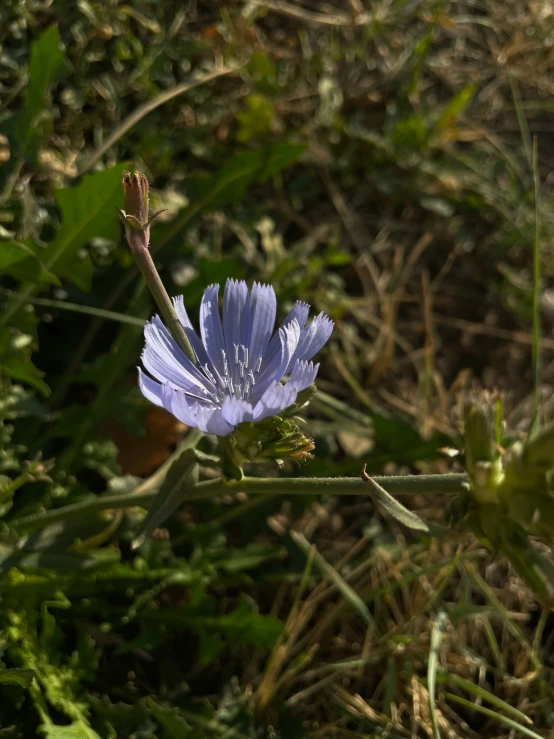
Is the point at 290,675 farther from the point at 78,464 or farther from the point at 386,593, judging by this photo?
the point at 78,464

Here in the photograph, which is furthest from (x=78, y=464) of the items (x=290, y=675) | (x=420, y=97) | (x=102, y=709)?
(x=420, y=97)

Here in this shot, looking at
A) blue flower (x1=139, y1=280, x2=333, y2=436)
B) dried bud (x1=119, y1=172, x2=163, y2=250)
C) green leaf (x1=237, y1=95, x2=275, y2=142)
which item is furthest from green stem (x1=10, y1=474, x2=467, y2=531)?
green leaf (x1=237, y1=95, x2=275, y2=142)

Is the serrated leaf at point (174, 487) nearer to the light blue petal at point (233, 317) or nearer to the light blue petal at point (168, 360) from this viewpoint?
the light blue petal at point (168, 360)

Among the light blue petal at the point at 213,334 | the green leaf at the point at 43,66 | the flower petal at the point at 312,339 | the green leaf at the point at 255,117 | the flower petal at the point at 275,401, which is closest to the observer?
the flower petal at the point at 275,401

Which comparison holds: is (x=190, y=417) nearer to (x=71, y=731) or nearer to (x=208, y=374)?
(x=208, y=374)

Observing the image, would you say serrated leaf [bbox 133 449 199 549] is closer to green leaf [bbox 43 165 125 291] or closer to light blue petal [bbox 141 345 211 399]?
light blue petal [bbox 141 345 211 399]

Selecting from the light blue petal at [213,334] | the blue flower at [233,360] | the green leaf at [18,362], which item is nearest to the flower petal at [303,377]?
the blue flower at [233,360]
